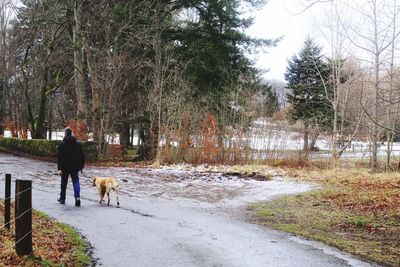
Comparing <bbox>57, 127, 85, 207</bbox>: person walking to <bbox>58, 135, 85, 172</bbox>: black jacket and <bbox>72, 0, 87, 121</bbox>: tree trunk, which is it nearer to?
<bbox>58, 135, 85, 172</bbox>: black jacket

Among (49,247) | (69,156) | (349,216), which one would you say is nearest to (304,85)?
(349,216)

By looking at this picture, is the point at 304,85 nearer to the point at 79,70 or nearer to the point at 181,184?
the point at 79,70

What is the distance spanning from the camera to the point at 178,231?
8766mm

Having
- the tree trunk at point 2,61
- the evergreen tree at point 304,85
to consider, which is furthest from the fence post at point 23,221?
the evergreen tree at point 304,85

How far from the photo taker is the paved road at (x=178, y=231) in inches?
271

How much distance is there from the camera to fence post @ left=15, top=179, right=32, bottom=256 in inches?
234

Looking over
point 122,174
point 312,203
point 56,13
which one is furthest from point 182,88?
point 312,203

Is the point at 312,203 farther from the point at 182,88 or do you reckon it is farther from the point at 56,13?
the point at 56,13

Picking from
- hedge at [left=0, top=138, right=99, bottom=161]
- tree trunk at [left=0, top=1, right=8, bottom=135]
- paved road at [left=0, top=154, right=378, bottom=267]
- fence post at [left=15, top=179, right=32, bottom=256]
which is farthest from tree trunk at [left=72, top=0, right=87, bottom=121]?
fence post at [left=15, top=179, right=32, bottom=256]

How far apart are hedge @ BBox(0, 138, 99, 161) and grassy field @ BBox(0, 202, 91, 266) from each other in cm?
1643

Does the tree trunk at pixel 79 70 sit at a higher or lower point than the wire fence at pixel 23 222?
higher

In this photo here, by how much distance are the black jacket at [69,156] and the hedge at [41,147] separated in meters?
13.5

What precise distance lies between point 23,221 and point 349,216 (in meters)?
7.78

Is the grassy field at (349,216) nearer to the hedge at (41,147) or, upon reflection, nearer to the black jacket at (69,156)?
the black jacket at (69,156)
